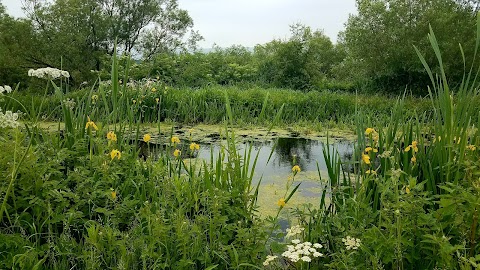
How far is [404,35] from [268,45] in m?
5.96

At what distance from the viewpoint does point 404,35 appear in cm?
1134

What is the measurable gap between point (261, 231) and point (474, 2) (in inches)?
548

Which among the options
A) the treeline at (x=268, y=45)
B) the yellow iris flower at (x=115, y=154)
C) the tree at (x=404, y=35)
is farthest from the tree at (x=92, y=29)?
the yellow iris flower at (x=115, y=154)

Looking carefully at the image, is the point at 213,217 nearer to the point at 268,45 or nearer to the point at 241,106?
the point at 241,106

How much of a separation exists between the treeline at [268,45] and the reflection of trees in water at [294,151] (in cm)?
Answer: 495

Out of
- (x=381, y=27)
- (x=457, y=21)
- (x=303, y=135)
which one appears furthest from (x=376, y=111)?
(x=457, y=21)

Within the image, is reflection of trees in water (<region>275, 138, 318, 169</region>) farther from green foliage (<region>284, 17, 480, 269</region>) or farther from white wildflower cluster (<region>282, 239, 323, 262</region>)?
white wildflower cluster (<region>282, 239, 323, 262</region>)

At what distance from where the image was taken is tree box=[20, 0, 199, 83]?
1342cm

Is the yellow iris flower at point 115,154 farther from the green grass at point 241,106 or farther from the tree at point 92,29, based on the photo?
the tree at point 92,29

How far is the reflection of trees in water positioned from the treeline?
495 cm

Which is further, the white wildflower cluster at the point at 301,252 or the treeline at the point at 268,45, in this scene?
the treeline at the point at 268,45

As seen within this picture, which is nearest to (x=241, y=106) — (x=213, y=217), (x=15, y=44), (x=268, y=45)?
(x=213, y=217)

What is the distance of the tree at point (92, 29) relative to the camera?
13.4 m

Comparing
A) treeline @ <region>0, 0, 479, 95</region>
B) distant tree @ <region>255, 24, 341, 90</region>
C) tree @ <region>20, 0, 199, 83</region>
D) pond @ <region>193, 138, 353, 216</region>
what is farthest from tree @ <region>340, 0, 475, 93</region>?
tree @ <region>20, 0, 199, 83</region>
